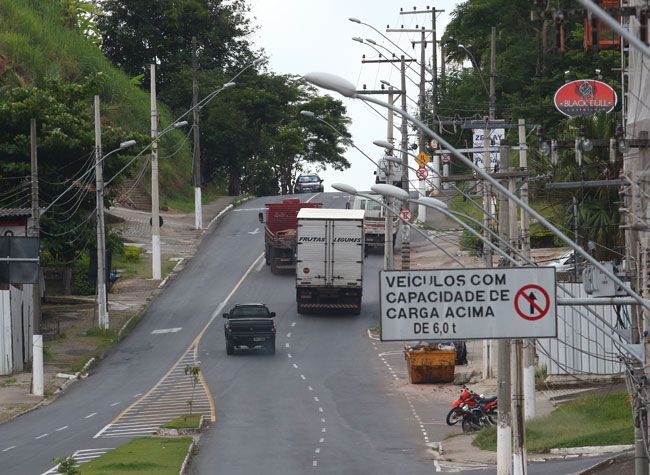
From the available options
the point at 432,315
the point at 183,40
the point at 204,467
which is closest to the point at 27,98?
the point at 204,467

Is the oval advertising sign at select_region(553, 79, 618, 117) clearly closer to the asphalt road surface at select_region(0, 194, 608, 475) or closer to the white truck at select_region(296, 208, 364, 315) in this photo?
the asphalt road surface at select_region(0, 194, 608, 475)

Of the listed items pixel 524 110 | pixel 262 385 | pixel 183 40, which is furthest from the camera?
pixel 183 40

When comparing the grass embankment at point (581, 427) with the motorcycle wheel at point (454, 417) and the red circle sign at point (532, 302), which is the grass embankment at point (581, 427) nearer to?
the motorcycle wheel at point (454, 417)

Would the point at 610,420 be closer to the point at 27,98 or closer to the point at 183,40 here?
the point at 27,98

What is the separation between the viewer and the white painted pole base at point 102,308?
179 ft

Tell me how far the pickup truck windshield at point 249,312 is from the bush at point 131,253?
68.9 feet

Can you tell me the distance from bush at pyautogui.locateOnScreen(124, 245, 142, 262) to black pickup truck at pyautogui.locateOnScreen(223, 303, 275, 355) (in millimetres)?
20845

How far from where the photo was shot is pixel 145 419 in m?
41.7

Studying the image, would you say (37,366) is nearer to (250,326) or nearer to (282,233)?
(250,326)

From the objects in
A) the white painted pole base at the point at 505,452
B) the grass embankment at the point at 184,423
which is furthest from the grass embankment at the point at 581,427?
the grass embankment at the point at 184,423

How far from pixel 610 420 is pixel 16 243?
54.2 ft

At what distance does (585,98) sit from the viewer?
127 ft

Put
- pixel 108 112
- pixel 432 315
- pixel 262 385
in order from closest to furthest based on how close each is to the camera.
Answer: pixel 432 315 → pixel 262 385 → pixel 108 112

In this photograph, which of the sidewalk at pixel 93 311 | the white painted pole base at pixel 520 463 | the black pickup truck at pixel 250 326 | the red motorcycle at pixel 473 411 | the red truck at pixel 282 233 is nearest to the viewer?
the white painted pole base at pixel 520 463
